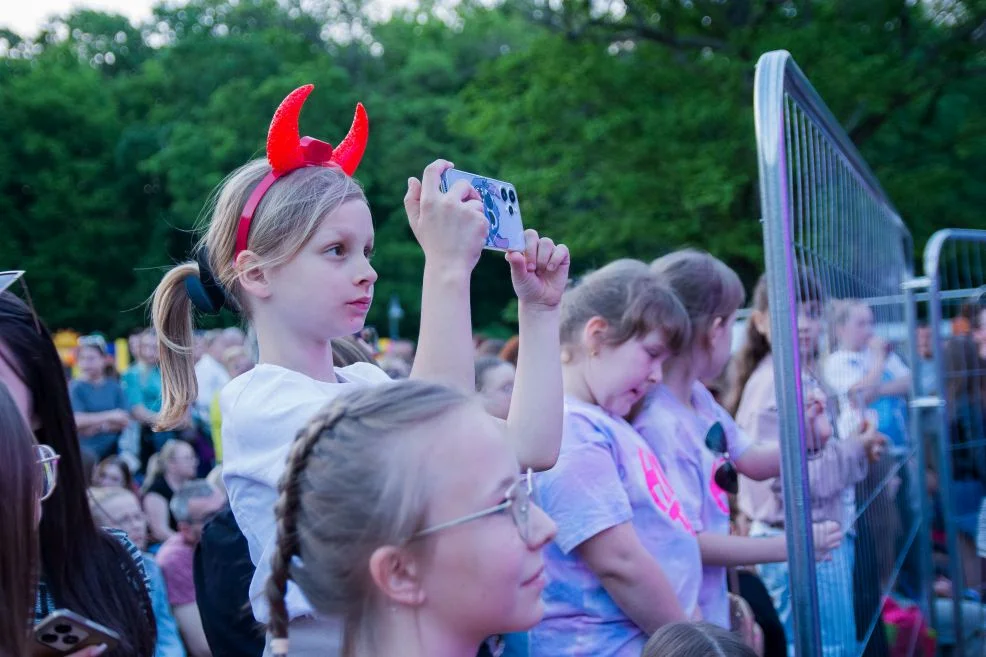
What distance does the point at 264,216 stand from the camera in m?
1.87

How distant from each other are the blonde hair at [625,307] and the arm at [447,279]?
1.02 m

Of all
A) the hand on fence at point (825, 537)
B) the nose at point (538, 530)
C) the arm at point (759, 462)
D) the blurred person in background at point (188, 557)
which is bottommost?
the blurred person in background at point (188, 557)

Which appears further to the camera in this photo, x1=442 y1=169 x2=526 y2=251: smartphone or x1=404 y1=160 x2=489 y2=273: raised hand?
x1=442 y1=169 x2=526 y2=251: smartphone

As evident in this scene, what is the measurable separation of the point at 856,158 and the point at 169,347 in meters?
3.08

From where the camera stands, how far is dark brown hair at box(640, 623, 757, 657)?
2162 millimetres

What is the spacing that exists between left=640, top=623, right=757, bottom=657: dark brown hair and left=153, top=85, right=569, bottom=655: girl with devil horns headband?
54 cm

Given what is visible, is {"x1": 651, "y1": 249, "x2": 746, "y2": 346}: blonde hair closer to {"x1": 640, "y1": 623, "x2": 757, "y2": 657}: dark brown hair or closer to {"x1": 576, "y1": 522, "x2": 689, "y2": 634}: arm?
{"x1": 576, "y1": 522, "x2": 689, "y2": 634}: arm

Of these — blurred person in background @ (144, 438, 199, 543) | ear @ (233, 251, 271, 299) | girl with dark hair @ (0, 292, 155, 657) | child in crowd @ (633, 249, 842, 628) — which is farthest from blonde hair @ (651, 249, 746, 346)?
blurred person in background @ (144, 438, 199, 543)

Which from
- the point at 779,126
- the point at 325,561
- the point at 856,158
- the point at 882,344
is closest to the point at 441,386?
the point at 325,561

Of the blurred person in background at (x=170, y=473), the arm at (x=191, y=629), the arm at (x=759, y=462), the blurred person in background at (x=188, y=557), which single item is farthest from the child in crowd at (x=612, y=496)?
the blurred person in background at (x=170, y=473)

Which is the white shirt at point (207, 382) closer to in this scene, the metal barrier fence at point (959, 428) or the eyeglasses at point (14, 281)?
the metal barrier fence at point (959, 428)

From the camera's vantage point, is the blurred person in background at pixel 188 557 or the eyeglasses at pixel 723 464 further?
the blurred person in background at pixel 188 557

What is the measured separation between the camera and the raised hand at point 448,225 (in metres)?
1.81

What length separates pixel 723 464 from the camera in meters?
3.20
